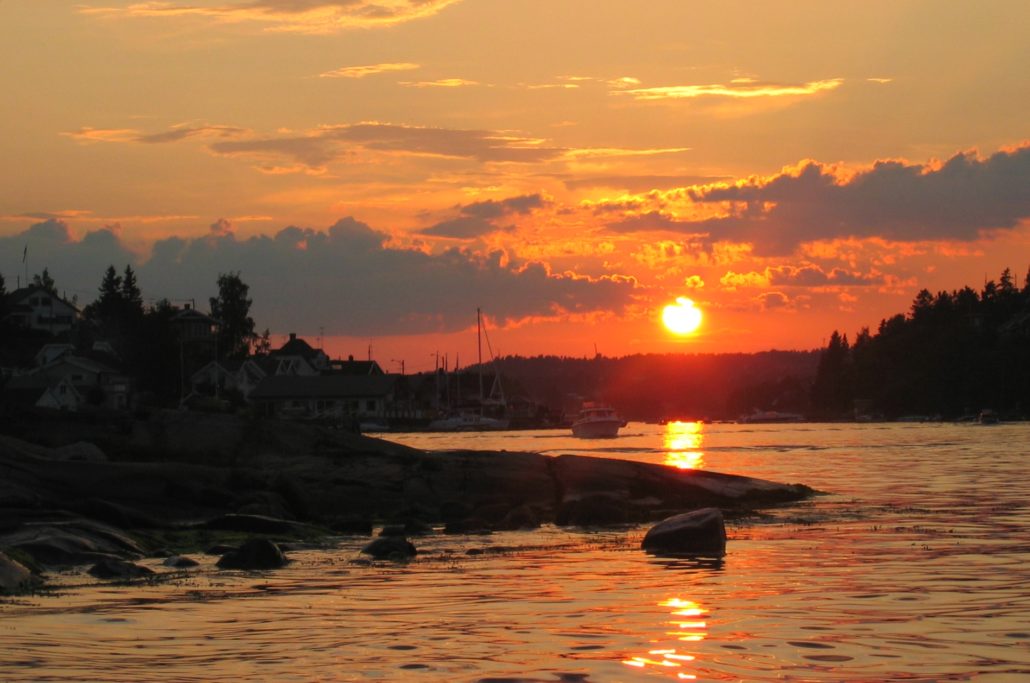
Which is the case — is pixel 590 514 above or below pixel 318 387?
below

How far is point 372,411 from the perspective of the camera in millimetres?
166750

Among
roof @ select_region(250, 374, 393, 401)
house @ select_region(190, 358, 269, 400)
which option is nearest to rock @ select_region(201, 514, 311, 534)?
house @ select_region(190, 358, 269, 400)

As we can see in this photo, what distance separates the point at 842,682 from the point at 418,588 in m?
9.48

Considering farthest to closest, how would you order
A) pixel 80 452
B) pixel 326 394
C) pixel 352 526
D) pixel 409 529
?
pixel 326 394 → pixel 80 452 → pixel 409 529 → pixel 352 526

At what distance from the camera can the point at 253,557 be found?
24.3 m

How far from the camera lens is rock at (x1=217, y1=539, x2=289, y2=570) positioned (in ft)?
79.3

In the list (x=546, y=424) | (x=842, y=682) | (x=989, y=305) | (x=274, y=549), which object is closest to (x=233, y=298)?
(x=546, y=424)

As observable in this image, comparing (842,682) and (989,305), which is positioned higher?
(989,305)

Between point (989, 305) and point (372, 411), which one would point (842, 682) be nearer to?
point (372, 411)

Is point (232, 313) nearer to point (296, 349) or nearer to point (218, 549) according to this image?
point (296, 349)

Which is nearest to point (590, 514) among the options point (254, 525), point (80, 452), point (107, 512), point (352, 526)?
point (352, 526)

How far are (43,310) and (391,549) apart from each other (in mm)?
148661

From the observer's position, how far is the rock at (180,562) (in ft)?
78.6

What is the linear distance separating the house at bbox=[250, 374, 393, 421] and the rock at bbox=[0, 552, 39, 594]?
4692 inches
